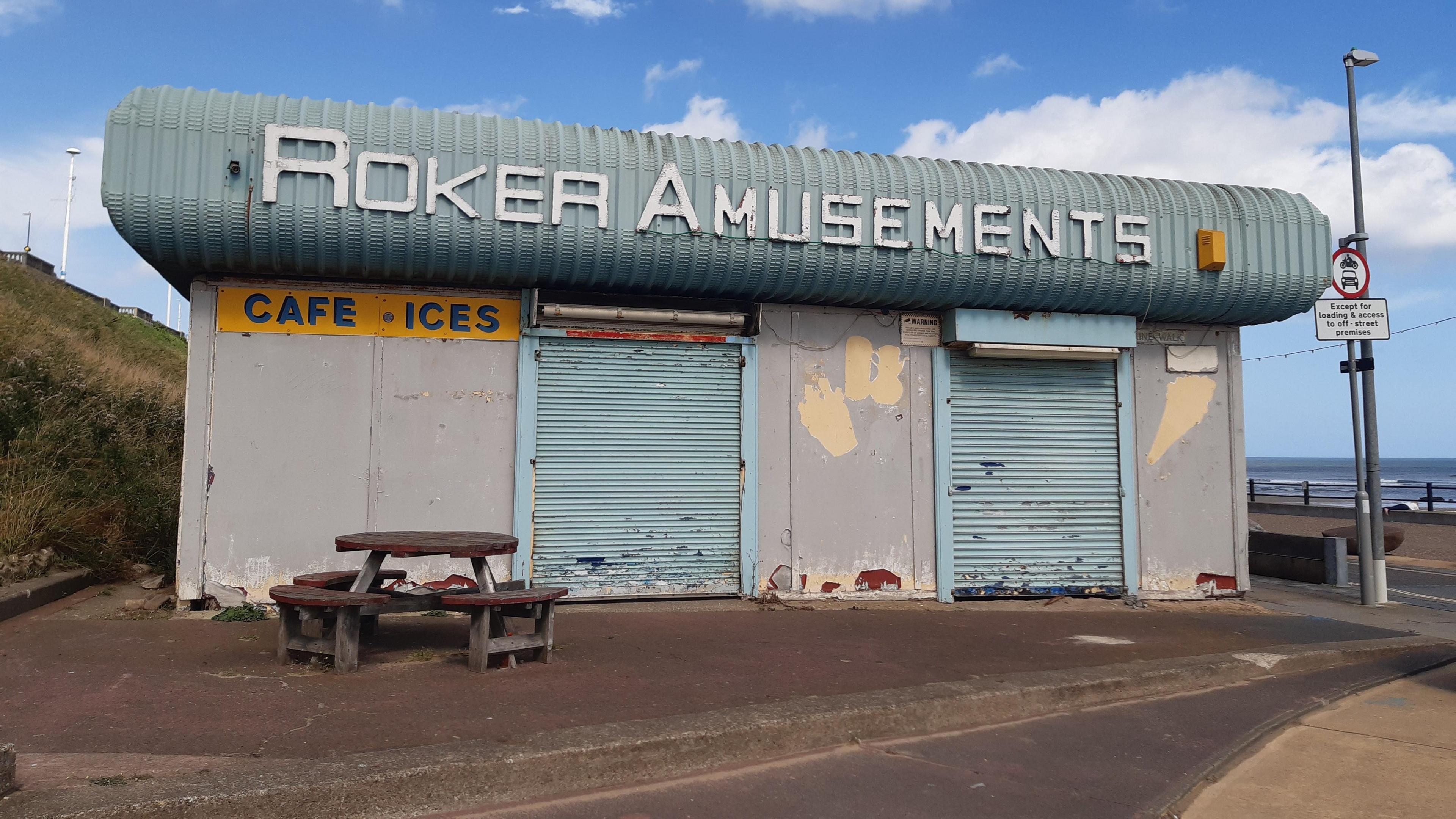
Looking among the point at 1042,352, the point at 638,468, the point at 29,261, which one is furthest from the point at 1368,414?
the point at 29,261

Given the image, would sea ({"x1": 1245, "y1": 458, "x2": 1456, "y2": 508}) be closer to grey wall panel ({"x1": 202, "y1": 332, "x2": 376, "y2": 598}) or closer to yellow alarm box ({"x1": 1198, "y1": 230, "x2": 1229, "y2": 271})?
yellow alarm box ({"x1": 1198, "y1": 230, "x2": 1229, "y2": 271})

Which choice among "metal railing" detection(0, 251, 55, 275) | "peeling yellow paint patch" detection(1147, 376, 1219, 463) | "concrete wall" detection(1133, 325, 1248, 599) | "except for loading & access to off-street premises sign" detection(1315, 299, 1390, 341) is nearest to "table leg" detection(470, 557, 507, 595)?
"concrete wall" detection(1133, 325, 1248, 599)

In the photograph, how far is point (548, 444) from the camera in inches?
315

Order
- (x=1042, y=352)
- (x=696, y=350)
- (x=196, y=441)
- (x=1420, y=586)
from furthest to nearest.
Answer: (x=1420, y=586) < (x=1042, y=352) < (x=696, y=350) < (x=196, y=441)

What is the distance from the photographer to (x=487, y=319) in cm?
795

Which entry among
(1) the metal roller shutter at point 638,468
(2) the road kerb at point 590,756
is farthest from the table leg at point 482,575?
(1) the metal roller shutter at point 638,468

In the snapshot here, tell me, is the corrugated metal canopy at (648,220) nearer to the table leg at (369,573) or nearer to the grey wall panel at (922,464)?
the grey wall panel at (922,464)

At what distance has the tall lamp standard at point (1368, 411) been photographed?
31.0 feet

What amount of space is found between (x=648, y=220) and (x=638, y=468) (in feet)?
7.19

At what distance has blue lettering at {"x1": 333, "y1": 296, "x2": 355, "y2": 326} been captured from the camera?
25.1 ft

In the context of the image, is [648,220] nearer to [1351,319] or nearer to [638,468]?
[638,468]

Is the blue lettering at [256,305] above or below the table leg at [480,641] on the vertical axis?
above

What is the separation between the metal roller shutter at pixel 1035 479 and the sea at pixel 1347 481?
522 centimetres

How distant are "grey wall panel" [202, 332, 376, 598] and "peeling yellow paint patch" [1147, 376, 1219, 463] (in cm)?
771
